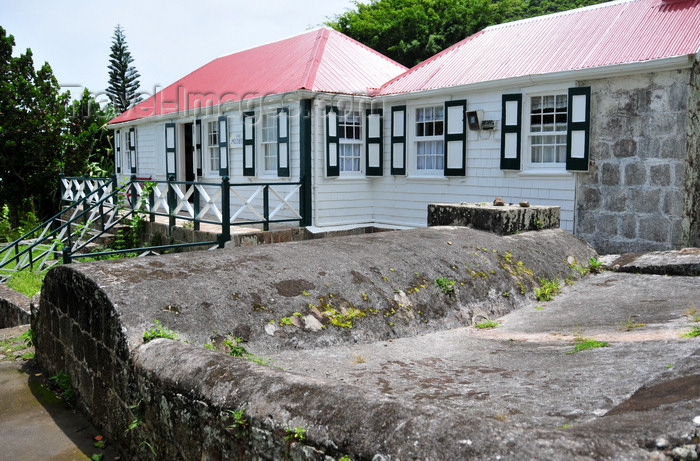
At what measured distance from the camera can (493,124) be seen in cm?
1059

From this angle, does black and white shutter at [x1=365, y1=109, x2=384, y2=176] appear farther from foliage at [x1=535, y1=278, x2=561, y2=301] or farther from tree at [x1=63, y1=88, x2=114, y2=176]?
tree at [x1=63, y1=88, x2=114, y2=176]

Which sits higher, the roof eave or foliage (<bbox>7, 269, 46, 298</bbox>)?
the roof eave

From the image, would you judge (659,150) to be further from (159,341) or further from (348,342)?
(159,341)

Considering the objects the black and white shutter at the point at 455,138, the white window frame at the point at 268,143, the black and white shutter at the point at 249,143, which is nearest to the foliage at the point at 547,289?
the black and white shutter at the point at 455,138

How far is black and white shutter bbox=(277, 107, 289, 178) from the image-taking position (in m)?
12.3

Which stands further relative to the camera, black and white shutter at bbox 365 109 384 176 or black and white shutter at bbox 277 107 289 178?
black and white shutter at bbox 365 109 384 176

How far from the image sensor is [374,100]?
494 inches

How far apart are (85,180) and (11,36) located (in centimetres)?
790

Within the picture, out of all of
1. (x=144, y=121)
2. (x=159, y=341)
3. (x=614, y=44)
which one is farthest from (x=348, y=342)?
(x=144, y=121)

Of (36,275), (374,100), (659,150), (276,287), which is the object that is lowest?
(36,275)

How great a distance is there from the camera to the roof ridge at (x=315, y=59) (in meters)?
12.0

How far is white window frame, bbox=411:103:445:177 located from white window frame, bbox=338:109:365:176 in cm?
127

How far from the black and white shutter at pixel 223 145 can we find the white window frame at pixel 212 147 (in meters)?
0.63

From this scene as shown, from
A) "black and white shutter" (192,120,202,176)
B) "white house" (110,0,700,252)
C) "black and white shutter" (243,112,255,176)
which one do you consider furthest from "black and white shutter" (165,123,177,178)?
"black and white shutter" (243,112,255,176)
